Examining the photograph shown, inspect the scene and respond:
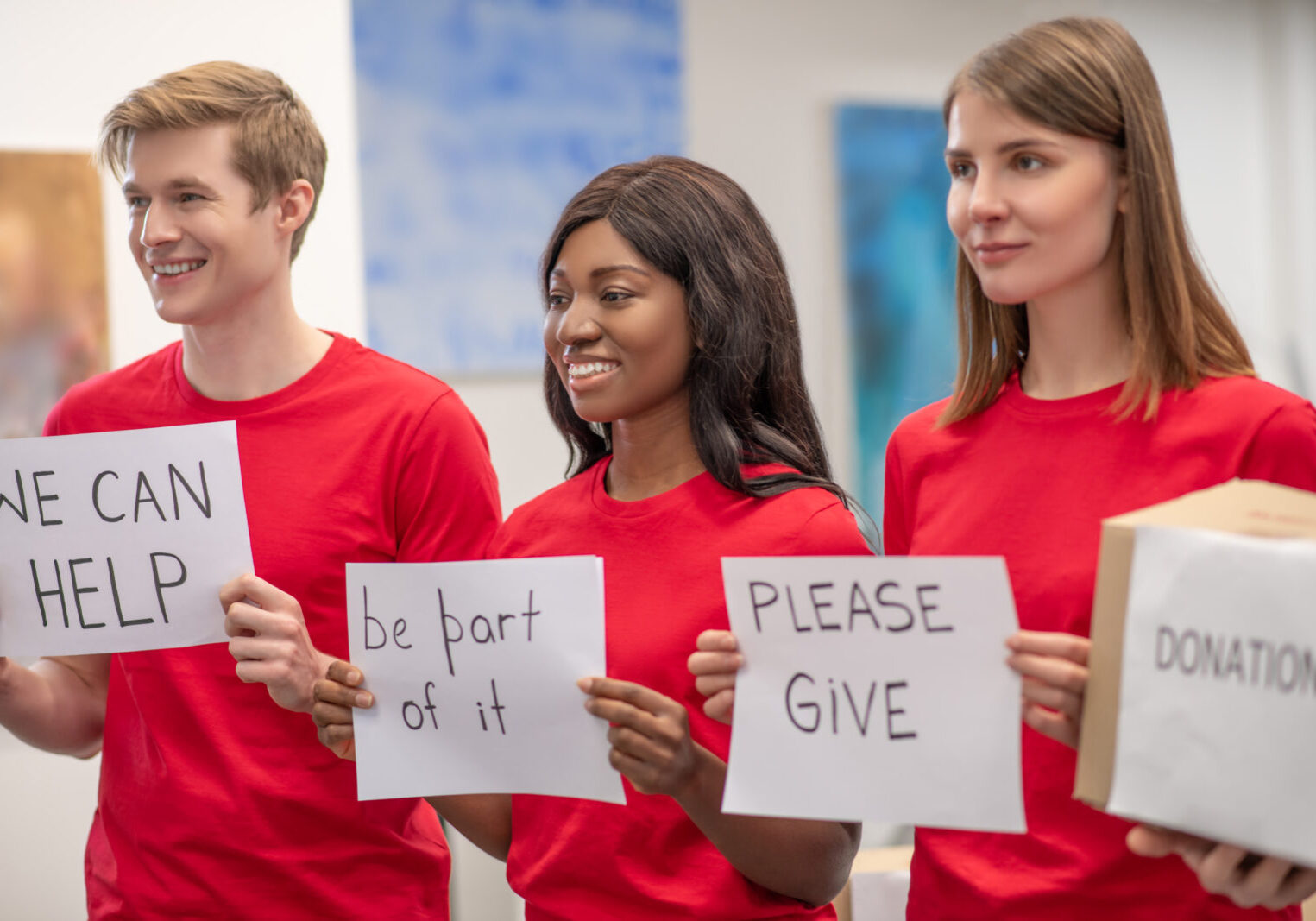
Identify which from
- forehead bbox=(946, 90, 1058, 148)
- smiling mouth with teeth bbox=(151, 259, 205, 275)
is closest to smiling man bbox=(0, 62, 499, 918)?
smiling mouth with teeth bbox=(151, 259, 205, 275)

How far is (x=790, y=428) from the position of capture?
5.19 ft

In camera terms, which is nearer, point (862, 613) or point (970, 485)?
point (862, 613)

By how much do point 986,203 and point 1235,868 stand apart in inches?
25.5

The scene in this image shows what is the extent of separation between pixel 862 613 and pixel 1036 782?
25 centimetres

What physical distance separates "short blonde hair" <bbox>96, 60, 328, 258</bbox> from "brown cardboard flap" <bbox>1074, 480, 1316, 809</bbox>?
122cm

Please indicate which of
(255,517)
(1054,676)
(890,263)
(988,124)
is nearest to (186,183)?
(255,517)

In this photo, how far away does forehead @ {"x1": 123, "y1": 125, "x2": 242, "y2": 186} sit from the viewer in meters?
1.67

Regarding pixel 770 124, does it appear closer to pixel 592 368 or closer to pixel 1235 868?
pixel 592 368

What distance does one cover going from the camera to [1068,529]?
1.24 meters

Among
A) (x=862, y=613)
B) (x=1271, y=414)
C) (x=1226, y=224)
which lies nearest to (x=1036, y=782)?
(x=862, y=613)

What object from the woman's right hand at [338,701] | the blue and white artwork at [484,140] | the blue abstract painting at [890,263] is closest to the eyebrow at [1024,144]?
the woman's right hand at [338,701]

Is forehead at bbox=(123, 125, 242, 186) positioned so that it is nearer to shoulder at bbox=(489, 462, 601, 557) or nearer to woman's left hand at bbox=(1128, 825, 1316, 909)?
Result: shoulder at bbox=(489, 462, 601, 557)

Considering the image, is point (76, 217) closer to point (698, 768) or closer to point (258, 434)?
point (258, 434)

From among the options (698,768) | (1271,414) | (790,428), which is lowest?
(698,768)
